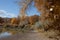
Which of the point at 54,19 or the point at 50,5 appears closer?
the point at 50,5

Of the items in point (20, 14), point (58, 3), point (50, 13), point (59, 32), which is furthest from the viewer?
point (59, 32)

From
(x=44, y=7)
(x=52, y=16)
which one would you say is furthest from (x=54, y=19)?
(x=44, y=7)

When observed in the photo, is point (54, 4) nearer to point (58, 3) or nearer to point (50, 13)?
point (58, 3)

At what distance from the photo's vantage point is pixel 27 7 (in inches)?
437

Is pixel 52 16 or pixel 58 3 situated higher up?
pixel 58 3

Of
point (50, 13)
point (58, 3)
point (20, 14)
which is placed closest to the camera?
point (58, 3)

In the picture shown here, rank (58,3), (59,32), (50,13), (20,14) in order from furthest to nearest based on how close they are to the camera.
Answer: (59,32), (50,13), (20,14), (58,3)

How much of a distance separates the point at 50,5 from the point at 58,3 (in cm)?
95

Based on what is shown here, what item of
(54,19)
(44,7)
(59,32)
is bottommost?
(59,32)

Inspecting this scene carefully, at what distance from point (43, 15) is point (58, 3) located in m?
2.69

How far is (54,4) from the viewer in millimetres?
11242

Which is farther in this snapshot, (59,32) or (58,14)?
(59,32)

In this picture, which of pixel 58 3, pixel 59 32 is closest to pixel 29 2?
pixel 58 3

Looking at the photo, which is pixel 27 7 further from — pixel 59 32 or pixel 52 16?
pixel 59 32
